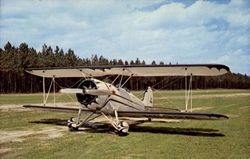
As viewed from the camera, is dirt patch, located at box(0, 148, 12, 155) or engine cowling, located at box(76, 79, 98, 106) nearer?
dirt patch, located at box(0, 148, 12, 155)

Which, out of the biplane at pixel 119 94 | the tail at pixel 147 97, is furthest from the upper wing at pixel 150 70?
the tail at pixel 147 97

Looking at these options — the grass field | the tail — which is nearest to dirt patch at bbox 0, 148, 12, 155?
the grass field

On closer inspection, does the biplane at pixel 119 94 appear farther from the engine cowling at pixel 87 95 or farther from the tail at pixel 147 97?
the tail at pixel 147 97

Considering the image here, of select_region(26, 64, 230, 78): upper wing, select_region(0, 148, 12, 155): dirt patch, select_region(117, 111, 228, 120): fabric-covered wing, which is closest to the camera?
select_region(0, 148, 12, 155): dirt patch

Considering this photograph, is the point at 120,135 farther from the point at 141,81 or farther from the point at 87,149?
the point at 141,81

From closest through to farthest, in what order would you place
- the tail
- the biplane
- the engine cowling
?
1. the biplane
2. the engine cowling
3. the tail

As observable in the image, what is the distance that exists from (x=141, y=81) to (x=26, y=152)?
292 feet

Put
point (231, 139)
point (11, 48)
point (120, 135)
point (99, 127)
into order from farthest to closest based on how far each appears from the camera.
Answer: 1. point (11, 48)
2. point (99, 127)
3. point (120, 135)
4. point (231, 139)

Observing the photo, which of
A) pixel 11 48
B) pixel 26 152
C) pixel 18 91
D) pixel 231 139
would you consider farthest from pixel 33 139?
pixel 11 48

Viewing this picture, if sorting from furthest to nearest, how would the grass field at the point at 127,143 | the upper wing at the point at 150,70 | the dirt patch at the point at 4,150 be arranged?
the upper wing at the point at 150,70
the dirt patch at the point at 4,150
the grass field at the point at 127,143

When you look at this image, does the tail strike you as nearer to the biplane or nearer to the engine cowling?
the biplane

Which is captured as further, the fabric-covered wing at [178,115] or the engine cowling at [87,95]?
the engine cowling at [87,95]

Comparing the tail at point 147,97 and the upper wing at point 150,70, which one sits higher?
the upper wing at point 150,70

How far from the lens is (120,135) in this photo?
12961mm
